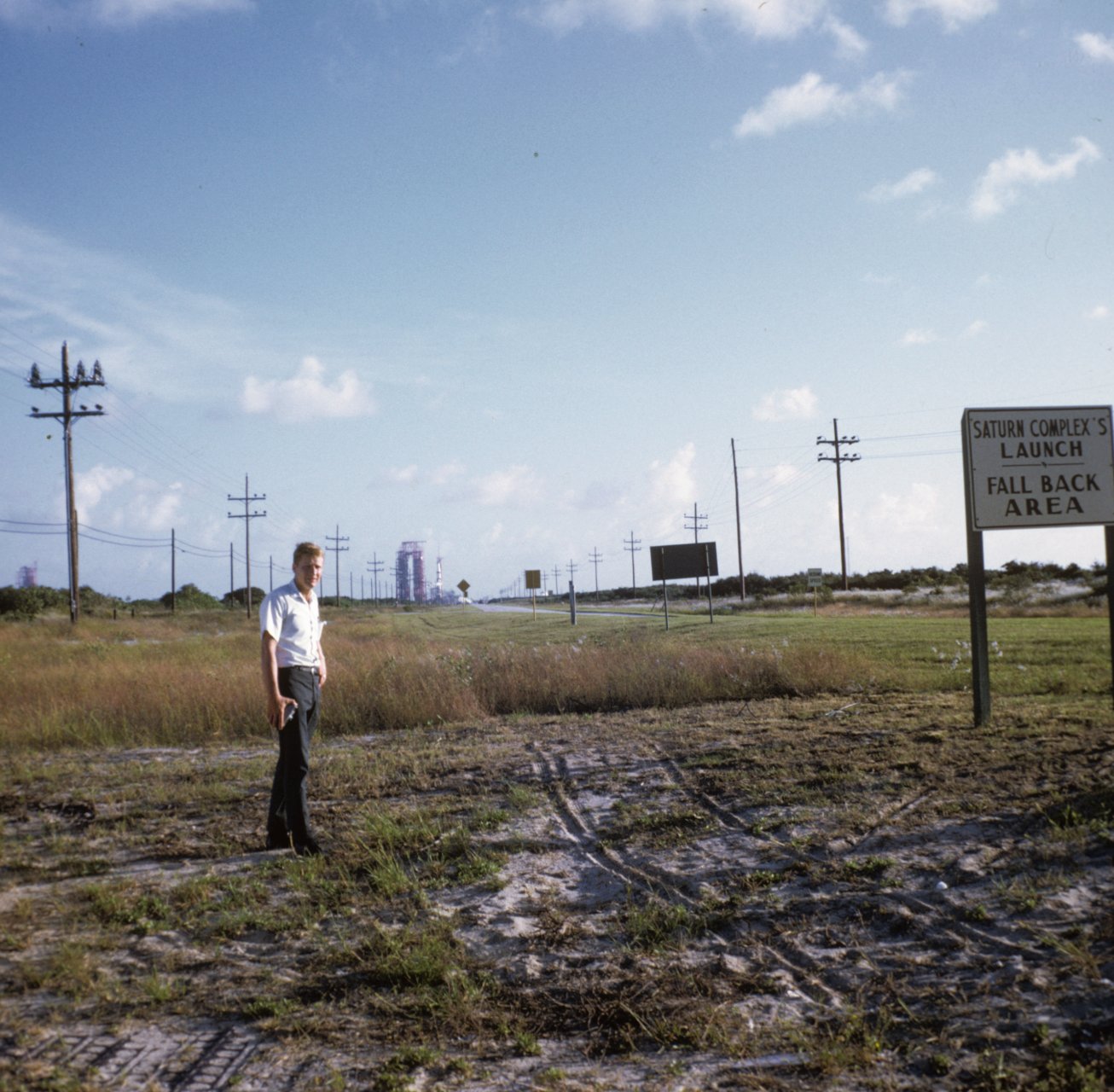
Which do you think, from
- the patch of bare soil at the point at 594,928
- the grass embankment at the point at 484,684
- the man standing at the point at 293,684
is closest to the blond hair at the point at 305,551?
the man standing at the point at 293,684

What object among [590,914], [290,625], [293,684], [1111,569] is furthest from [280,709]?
[1111,569]

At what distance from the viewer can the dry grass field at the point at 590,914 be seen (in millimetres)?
3527

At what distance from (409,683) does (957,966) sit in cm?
992

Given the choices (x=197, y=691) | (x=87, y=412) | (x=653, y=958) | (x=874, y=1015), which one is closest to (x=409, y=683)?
(x=197, y=691)

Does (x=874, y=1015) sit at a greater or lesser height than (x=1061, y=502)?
lesser

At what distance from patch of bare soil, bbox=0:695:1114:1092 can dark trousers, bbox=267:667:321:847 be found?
179 mm

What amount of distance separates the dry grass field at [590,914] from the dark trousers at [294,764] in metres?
0.23

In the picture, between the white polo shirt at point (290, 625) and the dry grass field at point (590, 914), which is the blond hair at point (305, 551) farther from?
the dry grass field at point (590, 914)

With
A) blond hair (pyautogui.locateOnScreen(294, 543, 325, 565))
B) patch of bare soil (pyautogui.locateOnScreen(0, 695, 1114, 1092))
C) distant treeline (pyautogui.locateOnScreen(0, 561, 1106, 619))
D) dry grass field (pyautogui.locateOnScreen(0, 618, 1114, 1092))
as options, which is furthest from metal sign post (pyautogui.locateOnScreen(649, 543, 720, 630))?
blond hair (pyautogui.locateOnScreen(294, 543, 325, 565))

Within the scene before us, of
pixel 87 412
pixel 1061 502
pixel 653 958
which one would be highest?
pixel 87 412

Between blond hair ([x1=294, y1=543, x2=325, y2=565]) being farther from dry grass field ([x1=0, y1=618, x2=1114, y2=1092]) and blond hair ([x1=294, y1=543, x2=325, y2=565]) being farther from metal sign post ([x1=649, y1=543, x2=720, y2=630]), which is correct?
metal sign post ([x1=649, y1=543, x2=720, y2=630])

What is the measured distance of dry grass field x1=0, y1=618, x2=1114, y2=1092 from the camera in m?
3.53

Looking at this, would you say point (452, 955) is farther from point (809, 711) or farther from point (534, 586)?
point (534, 586)

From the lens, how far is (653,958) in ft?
14.4
